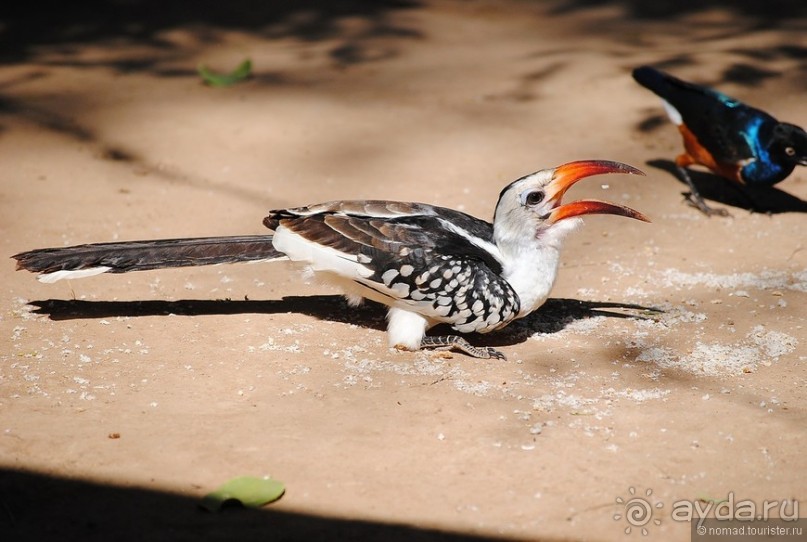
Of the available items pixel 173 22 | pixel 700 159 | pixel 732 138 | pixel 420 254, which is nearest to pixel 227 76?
pixel 173 22

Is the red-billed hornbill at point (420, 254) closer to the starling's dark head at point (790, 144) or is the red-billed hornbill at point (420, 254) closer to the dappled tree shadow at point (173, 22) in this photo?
the starling's dark head at point (790, 144)

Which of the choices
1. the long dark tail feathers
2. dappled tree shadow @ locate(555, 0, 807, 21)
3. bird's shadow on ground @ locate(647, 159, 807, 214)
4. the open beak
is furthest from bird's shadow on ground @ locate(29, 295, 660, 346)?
dappled tree shadow @ locate(555, 0, 807, 21)

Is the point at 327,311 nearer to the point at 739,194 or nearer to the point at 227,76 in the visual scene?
the point at 739,194

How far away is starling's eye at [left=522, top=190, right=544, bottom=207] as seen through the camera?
3955 mm

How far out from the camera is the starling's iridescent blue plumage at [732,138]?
546cm

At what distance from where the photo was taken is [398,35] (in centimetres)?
882

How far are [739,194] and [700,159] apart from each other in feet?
1.31

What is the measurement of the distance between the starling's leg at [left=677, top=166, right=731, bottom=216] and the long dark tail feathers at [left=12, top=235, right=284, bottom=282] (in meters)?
2.94

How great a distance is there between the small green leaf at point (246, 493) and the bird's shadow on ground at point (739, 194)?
3967mm

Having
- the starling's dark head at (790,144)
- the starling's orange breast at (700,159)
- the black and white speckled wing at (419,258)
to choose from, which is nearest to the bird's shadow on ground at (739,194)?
the starling's orange breast at (700,159)

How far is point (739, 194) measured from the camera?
19.6ft

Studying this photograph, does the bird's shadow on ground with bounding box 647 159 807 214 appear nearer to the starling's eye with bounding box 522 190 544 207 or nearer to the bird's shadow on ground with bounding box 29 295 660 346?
the bird's shadow on ground with bounding box 29 295 660 346

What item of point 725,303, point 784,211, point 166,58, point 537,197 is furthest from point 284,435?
point 166,58

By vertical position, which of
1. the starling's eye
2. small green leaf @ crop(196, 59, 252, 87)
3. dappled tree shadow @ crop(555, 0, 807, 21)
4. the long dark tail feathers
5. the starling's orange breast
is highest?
dappled tree shadow @ crop(555, 0, 807, 21)
